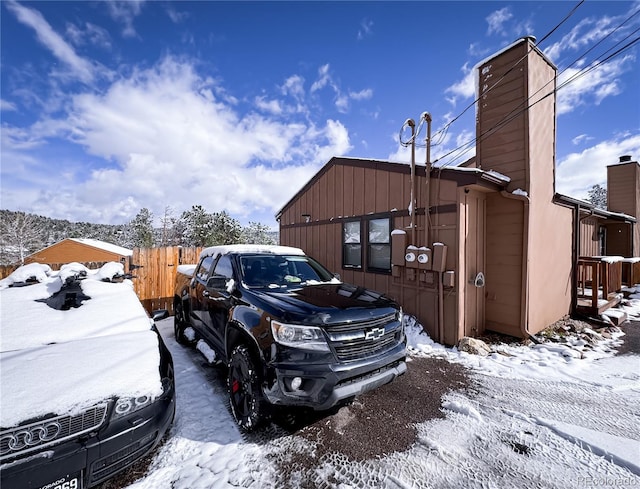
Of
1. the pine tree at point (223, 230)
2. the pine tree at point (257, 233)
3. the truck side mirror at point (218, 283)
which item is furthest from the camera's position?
the pine tree at point (257, 233)

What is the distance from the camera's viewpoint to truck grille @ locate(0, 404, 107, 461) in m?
1.56

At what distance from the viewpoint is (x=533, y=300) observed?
549 centimetres

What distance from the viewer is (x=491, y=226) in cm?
585

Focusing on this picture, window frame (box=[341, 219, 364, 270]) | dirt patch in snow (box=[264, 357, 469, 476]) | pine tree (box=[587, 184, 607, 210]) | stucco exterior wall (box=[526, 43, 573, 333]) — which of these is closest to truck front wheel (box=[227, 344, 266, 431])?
dirt patch in snow (box=[264, 357, 469, 476])

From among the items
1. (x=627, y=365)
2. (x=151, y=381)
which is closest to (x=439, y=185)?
(x=627, y=365)

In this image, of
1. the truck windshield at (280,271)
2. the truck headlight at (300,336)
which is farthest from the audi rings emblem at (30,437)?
the truck windshield at (280,271)

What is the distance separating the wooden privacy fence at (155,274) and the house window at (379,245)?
5190 millimetres

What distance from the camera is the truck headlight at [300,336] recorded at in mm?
2463

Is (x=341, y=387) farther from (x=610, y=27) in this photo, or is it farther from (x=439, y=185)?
(x=610, y=27)

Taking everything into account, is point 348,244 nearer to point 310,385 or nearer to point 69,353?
point 310,385

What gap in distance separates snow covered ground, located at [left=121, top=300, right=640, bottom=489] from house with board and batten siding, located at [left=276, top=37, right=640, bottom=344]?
1728mm

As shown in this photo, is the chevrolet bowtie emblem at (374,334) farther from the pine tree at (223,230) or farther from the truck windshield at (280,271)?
the pine tree at (223,230)

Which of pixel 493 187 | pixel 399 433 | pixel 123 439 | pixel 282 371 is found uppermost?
pixel 493 187

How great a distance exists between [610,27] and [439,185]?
3350mm
